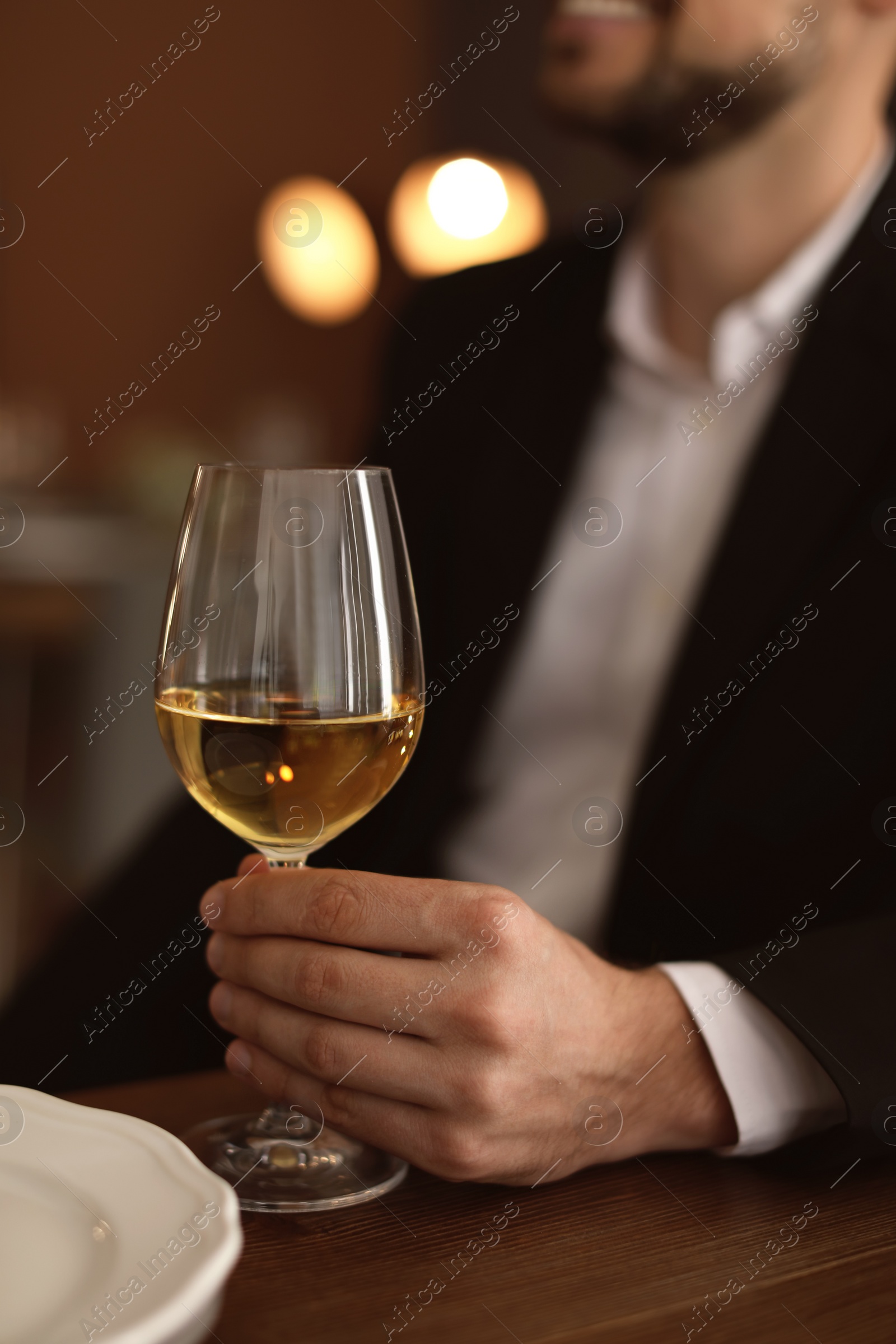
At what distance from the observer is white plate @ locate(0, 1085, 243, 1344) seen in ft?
1.11

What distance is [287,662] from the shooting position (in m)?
0.55

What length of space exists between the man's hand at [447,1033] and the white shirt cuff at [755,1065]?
13 millimetres

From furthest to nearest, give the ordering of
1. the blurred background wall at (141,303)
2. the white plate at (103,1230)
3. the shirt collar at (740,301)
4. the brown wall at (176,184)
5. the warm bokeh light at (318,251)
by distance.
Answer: the warm bokeh light at (318,251), the brown wall at (176,184), the blurred background wall at (141,303), the shirt collar at (740,301), the white plate at (103,1230)

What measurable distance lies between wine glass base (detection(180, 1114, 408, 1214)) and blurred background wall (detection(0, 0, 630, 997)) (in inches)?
113

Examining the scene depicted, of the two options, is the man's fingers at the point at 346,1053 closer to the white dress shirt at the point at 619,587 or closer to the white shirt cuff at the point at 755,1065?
the white shirt cuff at the point at 755,1065

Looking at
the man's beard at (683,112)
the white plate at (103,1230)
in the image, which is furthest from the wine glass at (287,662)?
the man's beard at (683,112)

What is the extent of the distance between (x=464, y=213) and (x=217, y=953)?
10.8ft

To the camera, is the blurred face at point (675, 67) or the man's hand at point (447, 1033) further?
the blurred face at point (675, 67)

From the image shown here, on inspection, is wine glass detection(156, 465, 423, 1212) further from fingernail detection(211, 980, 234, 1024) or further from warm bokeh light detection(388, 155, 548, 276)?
warm bokeh light detection(388, 155, 548, 276)

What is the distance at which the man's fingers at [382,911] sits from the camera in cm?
55

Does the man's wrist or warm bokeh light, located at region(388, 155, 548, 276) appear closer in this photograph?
the man's wrist

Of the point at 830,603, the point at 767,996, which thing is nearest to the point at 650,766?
the point at 830,603

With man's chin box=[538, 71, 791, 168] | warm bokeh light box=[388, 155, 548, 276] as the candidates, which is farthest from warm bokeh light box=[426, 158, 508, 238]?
man's chin box=[538, 71, 791, 168]

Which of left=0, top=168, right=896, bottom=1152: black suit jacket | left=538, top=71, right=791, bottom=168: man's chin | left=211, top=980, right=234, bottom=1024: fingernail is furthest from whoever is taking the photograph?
left=538, top=71, right=791, bottom=168: man's chin
